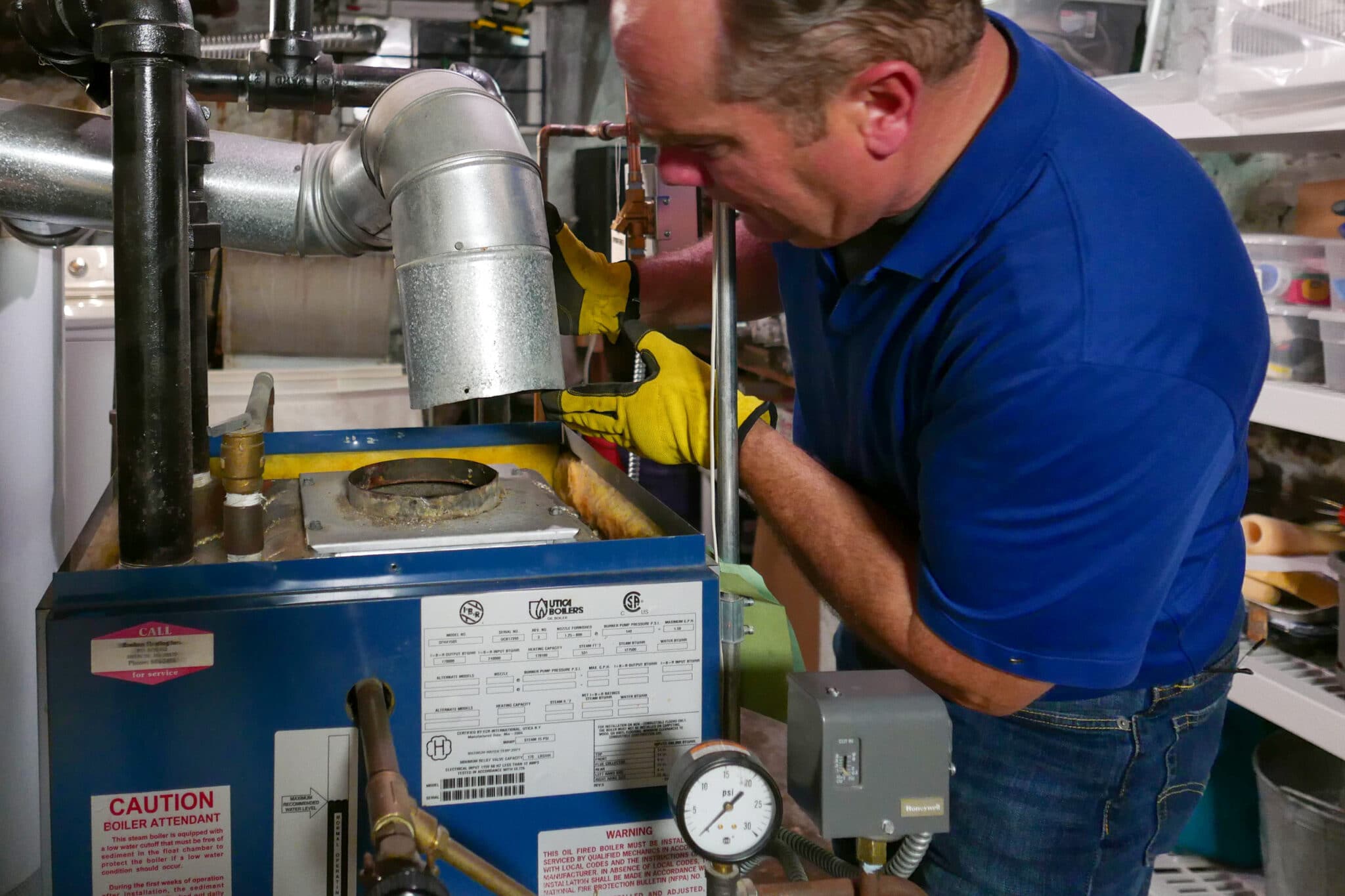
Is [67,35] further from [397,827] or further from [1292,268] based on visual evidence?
[1292,268]

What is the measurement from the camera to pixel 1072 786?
3.45 feet

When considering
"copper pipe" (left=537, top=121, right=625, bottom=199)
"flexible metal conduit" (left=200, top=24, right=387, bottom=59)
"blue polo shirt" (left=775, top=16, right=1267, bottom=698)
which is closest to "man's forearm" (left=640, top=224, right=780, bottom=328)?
"copper pipe" (left=537, top=121, right=625, bottom=199)

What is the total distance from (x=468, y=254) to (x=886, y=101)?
34cm

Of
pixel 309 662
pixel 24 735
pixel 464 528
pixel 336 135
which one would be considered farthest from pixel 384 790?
pixel 336 135

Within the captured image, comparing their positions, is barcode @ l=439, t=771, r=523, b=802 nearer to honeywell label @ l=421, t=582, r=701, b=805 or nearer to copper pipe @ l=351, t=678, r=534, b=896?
honeywell label @ l=421, t=582, r=701, b=805

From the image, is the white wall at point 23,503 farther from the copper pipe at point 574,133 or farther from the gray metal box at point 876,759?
the gray metal box at point 876,759

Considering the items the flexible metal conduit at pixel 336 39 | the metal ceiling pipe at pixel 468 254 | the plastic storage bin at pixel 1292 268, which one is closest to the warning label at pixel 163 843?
the metal ceiling pipe at pixel 468 254

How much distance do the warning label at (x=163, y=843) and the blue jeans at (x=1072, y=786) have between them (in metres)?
0.67

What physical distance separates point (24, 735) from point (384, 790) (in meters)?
1.26

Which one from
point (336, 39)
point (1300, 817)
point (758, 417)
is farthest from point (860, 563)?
point (336, 39)

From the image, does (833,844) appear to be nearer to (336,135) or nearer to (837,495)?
(837,495)

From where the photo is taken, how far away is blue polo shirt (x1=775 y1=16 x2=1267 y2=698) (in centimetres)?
79

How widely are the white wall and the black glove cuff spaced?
1110 millimetres

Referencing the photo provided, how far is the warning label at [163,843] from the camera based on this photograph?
79 cm
